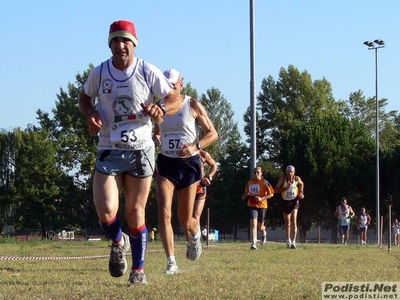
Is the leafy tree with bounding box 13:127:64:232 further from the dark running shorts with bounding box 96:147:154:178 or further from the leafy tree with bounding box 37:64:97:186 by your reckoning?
the dark running shorts with bounding box 96:147:154:178

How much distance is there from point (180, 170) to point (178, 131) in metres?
0.59

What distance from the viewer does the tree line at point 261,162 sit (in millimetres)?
68750

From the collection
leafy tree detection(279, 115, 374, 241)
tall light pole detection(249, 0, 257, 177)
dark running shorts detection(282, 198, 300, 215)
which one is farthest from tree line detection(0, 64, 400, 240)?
dark running shorts detection(282, 198, 300, 215)

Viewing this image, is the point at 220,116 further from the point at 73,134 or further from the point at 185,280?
the point at 185,280

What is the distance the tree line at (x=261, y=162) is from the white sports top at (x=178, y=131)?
2305 inches

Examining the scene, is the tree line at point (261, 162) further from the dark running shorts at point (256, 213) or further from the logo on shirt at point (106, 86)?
the logo on shirt at point (106, 86)

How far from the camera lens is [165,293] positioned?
6.49m

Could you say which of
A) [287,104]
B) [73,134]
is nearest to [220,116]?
[287,104]

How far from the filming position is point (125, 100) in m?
7.13

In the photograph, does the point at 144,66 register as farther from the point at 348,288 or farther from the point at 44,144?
the point at 44,144

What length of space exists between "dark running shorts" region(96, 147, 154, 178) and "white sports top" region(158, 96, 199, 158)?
251cm

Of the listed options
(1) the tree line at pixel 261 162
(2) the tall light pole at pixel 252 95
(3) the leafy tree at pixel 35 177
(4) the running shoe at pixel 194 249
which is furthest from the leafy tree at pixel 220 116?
(4) the running shoe at pixel 194 249

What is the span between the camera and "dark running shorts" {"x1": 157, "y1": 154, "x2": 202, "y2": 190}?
9.60m

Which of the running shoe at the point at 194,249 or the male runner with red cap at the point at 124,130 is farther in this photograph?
the running shoe at the point at 194,249
